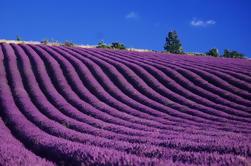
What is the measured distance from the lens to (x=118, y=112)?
1588 cm

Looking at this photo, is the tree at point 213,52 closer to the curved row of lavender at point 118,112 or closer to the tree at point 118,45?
the tree at point 118,45

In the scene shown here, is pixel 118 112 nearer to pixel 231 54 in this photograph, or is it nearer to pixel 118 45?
pixel 118 45

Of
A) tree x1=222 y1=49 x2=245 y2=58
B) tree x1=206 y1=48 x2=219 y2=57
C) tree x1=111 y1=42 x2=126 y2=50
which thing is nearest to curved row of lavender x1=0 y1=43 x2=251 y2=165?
tree x1=111 y1=42 x2=126 y2=50

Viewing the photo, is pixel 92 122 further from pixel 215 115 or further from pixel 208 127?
pixel 215 115

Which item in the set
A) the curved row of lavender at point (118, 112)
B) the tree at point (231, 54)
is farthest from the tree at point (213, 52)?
the curved row of lavender at point (118, 112)

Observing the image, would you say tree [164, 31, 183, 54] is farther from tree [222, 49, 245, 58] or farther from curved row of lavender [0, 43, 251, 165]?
curved row of lavender [0, 43, 251, 165]

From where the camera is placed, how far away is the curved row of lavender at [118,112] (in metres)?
6.79

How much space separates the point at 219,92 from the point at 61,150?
1461 cm

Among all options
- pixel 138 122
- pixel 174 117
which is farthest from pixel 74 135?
pixel 174 117

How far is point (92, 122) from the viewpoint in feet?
43.2

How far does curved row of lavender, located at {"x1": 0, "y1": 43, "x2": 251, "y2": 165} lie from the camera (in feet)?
22.3

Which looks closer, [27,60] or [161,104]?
[161,104]

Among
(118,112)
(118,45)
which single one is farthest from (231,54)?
(118,112)

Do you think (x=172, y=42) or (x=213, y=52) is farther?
(x=172, y=42)
